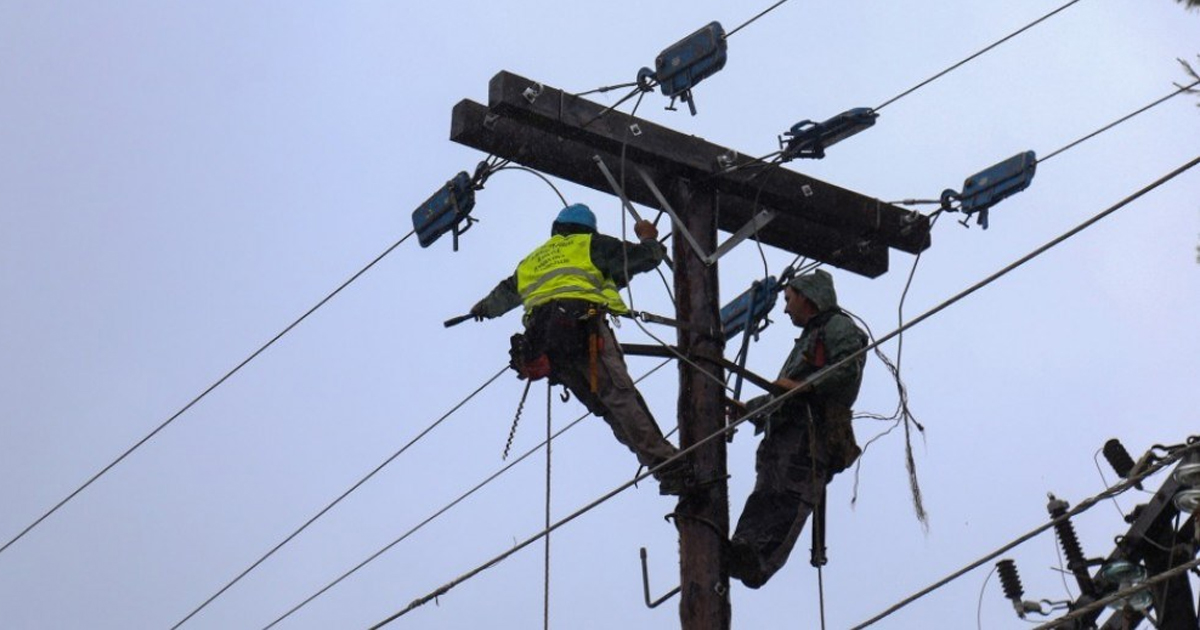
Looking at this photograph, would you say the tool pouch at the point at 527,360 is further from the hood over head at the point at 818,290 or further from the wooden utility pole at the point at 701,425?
the hood over head at the point at 818,290

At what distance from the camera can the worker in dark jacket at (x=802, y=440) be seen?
10047mm

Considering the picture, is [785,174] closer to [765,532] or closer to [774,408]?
[774,408]

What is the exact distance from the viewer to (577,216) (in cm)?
1073

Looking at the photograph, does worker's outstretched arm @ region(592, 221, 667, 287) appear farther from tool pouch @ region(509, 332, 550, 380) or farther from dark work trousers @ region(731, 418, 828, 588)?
dark work trousers @ region(731, 418, 828, 588)

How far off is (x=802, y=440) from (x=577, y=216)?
1.69 m

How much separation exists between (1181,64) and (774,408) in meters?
5.15

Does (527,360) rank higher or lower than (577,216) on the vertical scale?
→ lower

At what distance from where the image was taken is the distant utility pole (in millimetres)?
9656

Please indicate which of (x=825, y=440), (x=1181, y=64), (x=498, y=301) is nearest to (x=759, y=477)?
(x=825, y=440)

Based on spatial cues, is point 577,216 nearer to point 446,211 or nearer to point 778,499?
point 446,211

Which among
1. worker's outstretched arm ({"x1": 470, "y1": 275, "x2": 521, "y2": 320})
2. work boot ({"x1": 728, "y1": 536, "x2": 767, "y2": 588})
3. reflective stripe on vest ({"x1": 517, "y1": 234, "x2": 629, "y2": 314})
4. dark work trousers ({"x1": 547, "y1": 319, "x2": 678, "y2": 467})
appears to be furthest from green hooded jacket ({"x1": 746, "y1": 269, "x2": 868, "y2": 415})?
worker's outstretched arm ({"x1": 470, "y1": 275, "x2": 521, "y2": 320})

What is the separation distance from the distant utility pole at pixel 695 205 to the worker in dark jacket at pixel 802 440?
0.37m

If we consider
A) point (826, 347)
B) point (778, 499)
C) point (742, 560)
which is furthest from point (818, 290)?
point (742, 560)

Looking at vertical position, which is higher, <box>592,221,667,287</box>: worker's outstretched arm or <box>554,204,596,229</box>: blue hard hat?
<box>554,204,596,229</box>: blue hard hat
